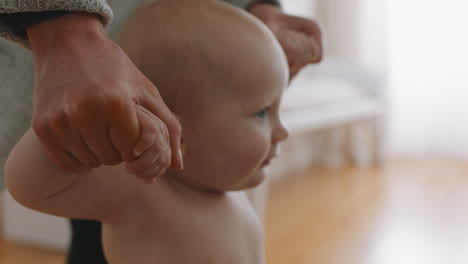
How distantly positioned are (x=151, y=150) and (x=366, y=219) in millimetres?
1590

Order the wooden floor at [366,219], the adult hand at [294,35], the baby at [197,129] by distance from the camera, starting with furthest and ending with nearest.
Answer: the wooden floor at [366,219] < the adult hand at [294,35] < the baby at [197,129]

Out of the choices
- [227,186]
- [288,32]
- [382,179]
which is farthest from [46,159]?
[382,179]

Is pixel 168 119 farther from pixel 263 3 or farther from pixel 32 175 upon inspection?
pixel 263 3

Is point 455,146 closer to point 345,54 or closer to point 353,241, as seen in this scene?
point 345,54

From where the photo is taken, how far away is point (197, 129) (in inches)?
22.0

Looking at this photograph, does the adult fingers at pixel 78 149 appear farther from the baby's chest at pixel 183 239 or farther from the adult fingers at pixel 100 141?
the baby's chest at pixel 183 239

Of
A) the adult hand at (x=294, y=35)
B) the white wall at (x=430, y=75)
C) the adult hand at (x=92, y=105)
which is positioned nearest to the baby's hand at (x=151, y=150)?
the adult hand at (x=92, y=105)

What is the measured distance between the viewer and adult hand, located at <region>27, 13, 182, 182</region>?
36cm

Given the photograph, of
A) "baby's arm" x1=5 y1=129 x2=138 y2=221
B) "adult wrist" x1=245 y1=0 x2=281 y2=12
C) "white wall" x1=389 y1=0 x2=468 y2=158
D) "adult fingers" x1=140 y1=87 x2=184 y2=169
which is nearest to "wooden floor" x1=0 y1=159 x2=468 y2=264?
"white wall" x1=389 y1=0 x2=468 y2=158

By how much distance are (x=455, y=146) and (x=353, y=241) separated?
1492mm

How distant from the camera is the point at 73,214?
20.1 inches

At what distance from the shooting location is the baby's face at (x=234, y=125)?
1.82 feet

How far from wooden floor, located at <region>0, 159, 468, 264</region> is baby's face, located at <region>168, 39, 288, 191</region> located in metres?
0.94

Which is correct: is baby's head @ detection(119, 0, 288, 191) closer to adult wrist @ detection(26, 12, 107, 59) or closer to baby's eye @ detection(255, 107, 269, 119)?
baby's eye @ detection(255, 107, 269, 119)
